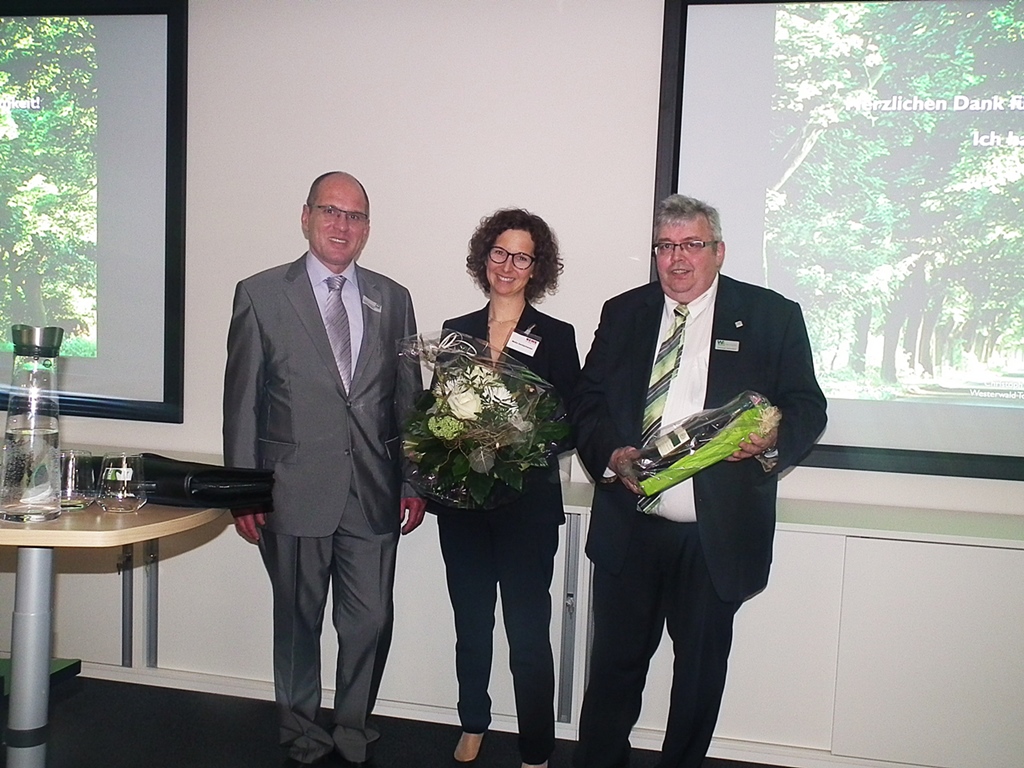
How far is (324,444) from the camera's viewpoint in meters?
3.03

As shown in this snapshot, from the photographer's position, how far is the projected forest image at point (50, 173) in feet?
13.4

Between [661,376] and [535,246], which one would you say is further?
[535,246]

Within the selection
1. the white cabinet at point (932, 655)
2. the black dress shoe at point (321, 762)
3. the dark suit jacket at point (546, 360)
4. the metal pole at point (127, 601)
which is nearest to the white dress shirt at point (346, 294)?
the dark suit jacket at point (546, 360)

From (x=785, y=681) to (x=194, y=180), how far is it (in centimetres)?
315

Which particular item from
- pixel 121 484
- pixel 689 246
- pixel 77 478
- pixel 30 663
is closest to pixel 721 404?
pixel 689 246

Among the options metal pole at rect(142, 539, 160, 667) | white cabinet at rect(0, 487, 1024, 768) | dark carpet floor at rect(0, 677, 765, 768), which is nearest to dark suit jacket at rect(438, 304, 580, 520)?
white cabinet at rect(0, 487, 1024, 768)

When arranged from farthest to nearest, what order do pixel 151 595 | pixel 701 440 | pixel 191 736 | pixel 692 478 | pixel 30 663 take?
pixel 151 595, pixel 191 736, pixel 692 478, pixel 701 440, pixel 30 663

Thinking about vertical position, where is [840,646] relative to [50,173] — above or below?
below

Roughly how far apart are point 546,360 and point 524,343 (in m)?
0.09

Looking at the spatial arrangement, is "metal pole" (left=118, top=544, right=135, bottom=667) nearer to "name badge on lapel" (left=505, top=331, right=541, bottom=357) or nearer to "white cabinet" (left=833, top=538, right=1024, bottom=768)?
"name badge on lapel" (left=505, top=331, right=541, bottom=357)

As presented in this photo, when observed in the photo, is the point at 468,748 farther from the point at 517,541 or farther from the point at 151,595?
the point at 151,595

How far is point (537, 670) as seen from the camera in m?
2.98

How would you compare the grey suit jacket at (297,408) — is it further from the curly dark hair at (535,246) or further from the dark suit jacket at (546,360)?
the curly dark hair at (535,246)

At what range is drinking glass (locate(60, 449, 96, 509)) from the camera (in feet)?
7.48
